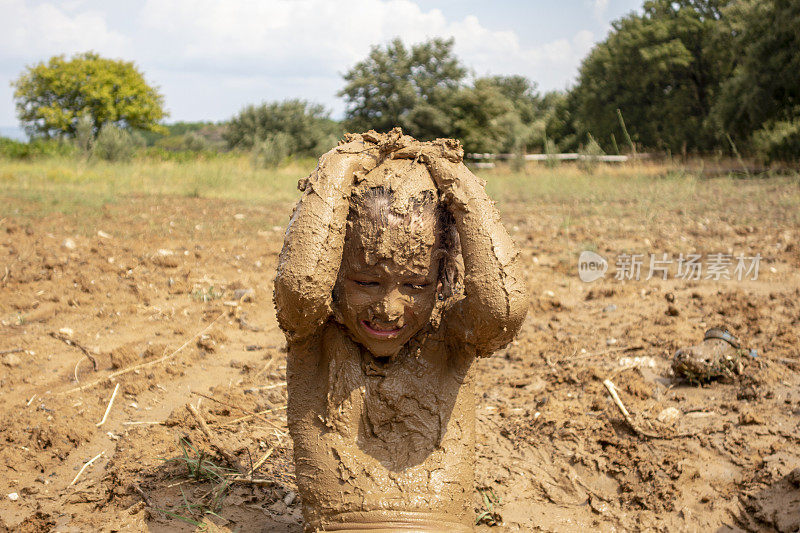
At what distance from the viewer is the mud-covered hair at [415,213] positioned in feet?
7.20

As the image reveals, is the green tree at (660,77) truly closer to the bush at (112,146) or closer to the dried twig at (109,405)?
the bush at (112,146)

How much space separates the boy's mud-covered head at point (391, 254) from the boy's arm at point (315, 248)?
74 mm

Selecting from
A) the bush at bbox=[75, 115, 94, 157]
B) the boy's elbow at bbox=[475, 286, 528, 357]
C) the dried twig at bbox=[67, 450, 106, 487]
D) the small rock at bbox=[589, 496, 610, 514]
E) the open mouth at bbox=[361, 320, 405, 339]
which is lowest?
the small rock at bbox=[589, 496, 610, 514]

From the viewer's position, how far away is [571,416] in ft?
12.3

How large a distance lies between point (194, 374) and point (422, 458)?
2.33 m

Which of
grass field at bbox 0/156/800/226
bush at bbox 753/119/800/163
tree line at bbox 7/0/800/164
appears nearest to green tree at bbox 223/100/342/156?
tree line at bbox 7/0/800/164

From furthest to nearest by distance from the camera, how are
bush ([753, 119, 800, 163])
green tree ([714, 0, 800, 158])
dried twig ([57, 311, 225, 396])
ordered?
green tree ([714, 0, 800, 158]) → bush ([753, 119, 800, 163]) → dried twig ([57, 311, 225, 396])

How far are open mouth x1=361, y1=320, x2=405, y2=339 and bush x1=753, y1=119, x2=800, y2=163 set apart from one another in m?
13.7

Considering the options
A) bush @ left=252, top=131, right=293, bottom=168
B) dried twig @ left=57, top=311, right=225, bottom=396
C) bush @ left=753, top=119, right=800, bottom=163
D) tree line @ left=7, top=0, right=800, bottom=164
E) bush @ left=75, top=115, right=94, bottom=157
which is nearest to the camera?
dried twig @ left=57, top=311, right=225, bottom=396

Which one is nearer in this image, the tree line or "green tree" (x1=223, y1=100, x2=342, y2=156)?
the tree line

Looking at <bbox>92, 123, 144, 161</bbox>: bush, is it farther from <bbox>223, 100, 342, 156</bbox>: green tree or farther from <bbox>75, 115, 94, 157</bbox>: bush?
<bbox>223, 100, 342, 156</bbox>: green tree

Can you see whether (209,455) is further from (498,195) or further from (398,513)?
(498,195)

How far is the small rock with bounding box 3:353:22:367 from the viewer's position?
4.15 m

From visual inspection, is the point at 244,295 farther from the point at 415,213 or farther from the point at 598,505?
the point at 415,213
